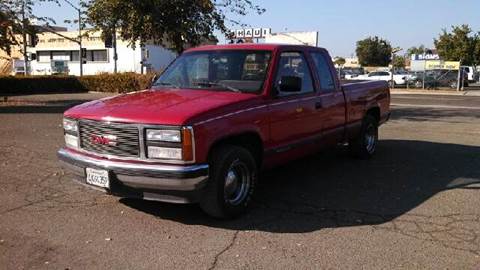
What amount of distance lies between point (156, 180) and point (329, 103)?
3.22 m

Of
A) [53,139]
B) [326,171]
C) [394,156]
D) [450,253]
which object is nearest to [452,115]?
[394,156]

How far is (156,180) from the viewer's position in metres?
5.08

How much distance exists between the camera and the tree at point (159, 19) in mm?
15164

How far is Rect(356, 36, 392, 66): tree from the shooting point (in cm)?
8406

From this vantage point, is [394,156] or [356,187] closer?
[356,187]

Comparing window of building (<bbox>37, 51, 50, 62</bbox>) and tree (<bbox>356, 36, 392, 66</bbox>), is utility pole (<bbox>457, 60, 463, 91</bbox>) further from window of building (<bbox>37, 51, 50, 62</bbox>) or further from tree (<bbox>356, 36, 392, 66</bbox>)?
window of building (<bbox>37, 51, 50, 62</bbox>)

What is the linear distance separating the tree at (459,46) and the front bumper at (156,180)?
5145cm

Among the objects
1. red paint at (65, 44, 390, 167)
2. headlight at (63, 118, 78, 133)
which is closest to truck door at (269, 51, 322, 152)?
A: red paint at (65, 44, 390, 167)

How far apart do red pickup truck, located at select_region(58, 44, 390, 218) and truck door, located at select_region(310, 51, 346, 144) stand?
0.02 m

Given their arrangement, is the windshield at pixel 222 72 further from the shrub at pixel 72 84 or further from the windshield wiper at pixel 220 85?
the shrub at pixel 72 84

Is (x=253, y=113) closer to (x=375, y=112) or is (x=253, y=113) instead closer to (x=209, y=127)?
(x=209, y=127)

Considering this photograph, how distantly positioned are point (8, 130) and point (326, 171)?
7982mm

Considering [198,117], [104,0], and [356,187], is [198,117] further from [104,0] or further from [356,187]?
[104,0]

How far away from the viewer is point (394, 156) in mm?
9430
